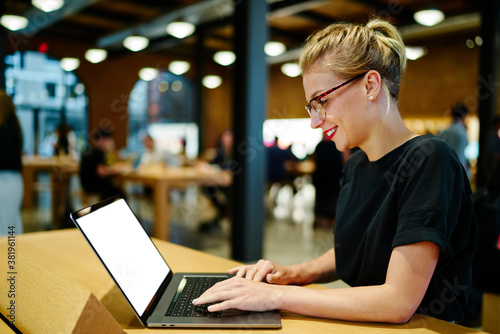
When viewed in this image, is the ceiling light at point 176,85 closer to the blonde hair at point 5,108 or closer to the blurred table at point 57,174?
the blurred table at point 57,174

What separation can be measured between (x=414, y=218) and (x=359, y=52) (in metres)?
0.42

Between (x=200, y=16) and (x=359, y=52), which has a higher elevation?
(x=200, y=16)

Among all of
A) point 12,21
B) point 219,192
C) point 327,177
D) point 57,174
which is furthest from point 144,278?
point 12,21

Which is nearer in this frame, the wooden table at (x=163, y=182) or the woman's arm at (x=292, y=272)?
the woman's arm at (x=292, y=272)

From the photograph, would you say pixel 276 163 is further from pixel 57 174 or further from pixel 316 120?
pixel 316 120

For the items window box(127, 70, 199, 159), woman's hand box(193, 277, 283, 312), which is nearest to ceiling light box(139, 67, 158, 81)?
window box(127, 70, 199, 159)

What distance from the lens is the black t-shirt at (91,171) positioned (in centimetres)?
531

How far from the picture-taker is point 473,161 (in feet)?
24.8

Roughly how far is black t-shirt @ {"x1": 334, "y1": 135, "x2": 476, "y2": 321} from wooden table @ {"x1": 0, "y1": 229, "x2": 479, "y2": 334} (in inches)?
4.8

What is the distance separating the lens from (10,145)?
3.36 m

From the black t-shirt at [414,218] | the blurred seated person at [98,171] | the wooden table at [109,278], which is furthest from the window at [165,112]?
the black t-shirt at [414,218]

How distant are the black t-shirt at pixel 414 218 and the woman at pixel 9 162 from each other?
307cm

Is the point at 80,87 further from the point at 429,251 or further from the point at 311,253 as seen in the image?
the point at 429,251

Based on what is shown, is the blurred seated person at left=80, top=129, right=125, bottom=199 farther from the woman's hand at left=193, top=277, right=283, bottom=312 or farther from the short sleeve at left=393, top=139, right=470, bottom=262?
the short sleeve at left=393, top=139, right=470, bottom=262
